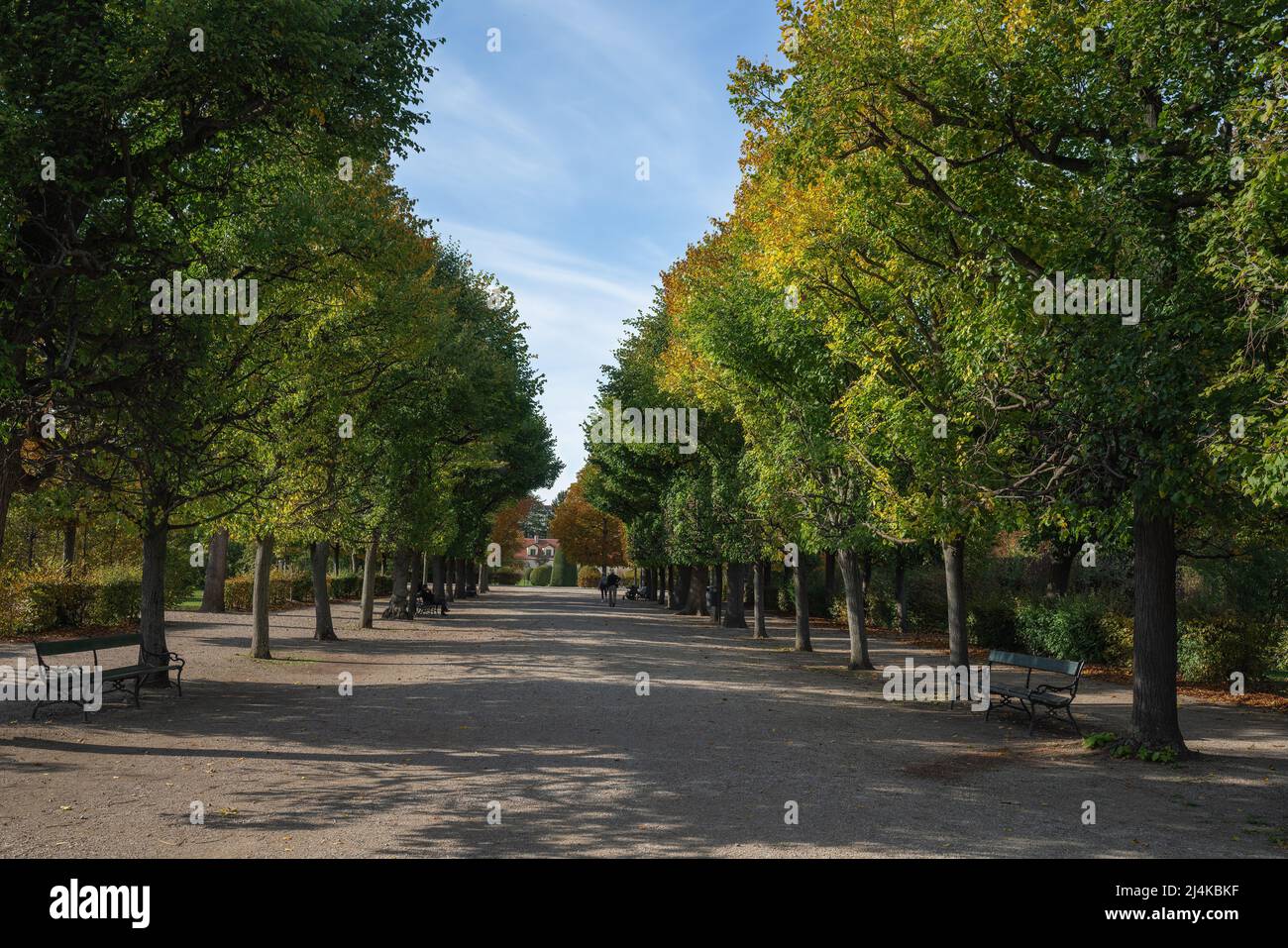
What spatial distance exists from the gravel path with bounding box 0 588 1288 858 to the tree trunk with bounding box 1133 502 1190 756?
24.3 inches

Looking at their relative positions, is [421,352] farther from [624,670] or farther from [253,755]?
[253,755]

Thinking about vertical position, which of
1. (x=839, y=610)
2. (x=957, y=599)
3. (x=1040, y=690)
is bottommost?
(x=839, y=610)

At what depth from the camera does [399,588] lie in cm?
3506

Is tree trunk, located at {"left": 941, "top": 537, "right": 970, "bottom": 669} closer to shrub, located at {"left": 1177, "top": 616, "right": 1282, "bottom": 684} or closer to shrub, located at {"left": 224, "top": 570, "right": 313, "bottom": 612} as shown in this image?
shrub, located at {"left": 1177, "top": 616, "right": 1282, "bottom": 684}

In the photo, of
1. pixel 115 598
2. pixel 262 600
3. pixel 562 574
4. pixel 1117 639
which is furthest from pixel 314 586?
pixel 562 574

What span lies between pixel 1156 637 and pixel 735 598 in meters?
24.1

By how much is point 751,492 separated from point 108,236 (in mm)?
15433

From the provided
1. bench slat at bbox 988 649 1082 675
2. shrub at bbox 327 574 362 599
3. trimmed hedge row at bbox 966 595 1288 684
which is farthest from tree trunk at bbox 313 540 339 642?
shrub at bbox 327 574 362 599

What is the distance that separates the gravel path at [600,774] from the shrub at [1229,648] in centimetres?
233

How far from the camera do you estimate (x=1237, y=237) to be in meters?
8.05

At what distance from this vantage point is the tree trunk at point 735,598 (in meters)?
34.5

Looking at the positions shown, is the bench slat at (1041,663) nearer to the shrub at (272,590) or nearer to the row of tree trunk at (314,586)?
the row of tree trunk at (314,586)


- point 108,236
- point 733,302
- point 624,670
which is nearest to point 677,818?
point 108,236

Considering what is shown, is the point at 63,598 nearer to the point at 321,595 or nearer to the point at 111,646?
the point at 321,595
